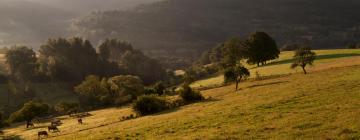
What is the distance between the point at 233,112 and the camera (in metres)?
45.1

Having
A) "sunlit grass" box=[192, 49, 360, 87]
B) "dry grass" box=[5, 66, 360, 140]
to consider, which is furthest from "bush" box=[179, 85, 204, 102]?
"sunlit grass" box=[192, 49, 360, 87]

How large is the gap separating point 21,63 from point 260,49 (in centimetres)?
8503

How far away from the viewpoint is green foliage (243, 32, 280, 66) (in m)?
126

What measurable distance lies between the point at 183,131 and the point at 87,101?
276 ft

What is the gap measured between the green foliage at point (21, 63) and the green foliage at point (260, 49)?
76941mm

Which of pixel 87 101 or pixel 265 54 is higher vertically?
pixel 265 54

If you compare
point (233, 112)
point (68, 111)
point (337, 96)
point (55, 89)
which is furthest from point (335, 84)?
point (55, 89)

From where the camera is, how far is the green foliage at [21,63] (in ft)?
470

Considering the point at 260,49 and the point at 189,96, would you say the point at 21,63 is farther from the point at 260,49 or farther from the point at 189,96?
the point at 189,96

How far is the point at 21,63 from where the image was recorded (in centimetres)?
14525

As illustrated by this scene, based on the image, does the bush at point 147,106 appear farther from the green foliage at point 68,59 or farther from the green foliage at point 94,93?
the green foliage at point 68,59

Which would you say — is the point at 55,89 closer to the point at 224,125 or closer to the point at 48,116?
the point at 48,116

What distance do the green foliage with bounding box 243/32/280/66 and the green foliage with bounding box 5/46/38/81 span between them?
3029 inches

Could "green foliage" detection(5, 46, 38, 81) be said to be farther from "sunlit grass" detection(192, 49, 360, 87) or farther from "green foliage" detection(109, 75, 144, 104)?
"sunlit grass" detection(192, 49, 360, 87)
